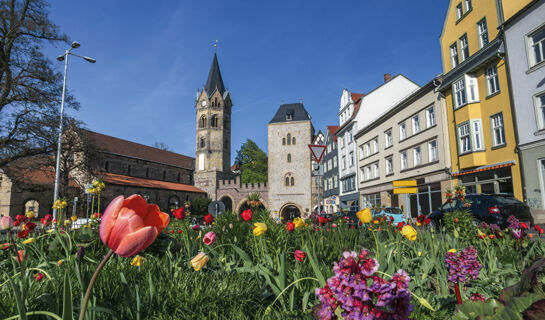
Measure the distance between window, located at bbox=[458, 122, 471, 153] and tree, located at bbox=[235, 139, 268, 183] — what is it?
144ft

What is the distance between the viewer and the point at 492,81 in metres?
15.5

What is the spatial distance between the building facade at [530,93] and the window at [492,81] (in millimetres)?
1167

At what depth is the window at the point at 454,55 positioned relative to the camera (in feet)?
60.2

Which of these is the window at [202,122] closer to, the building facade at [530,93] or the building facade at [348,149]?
the building facade at [348,149]

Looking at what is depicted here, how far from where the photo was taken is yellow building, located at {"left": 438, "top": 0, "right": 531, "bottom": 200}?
14.5 metres

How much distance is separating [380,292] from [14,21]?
22600mm

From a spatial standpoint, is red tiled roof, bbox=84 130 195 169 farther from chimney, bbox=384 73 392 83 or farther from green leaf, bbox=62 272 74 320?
green leaf, bbox=62 272 74 320

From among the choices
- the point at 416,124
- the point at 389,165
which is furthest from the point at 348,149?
the point at 416,124

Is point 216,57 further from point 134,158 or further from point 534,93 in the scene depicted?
point 534,93

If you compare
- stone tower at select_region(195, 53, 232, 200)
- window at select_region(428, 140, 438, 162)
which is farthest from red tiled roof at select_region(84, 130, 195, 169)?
window at select_region(428, 140, 438, 162)

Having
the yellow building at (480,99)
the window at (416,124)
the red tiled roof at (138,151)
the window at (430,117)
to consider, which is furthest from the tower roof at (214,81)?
the yellow building at (480,99)

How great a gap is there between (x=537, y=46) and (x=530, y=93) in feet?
6.72

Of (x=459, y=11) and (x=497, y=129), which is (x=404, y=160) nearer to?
(x=497, y=129)

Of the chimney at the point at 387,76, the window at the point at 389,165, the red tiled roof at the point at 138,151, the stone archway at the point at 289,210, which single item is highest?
the chimney at the point at 387,76
